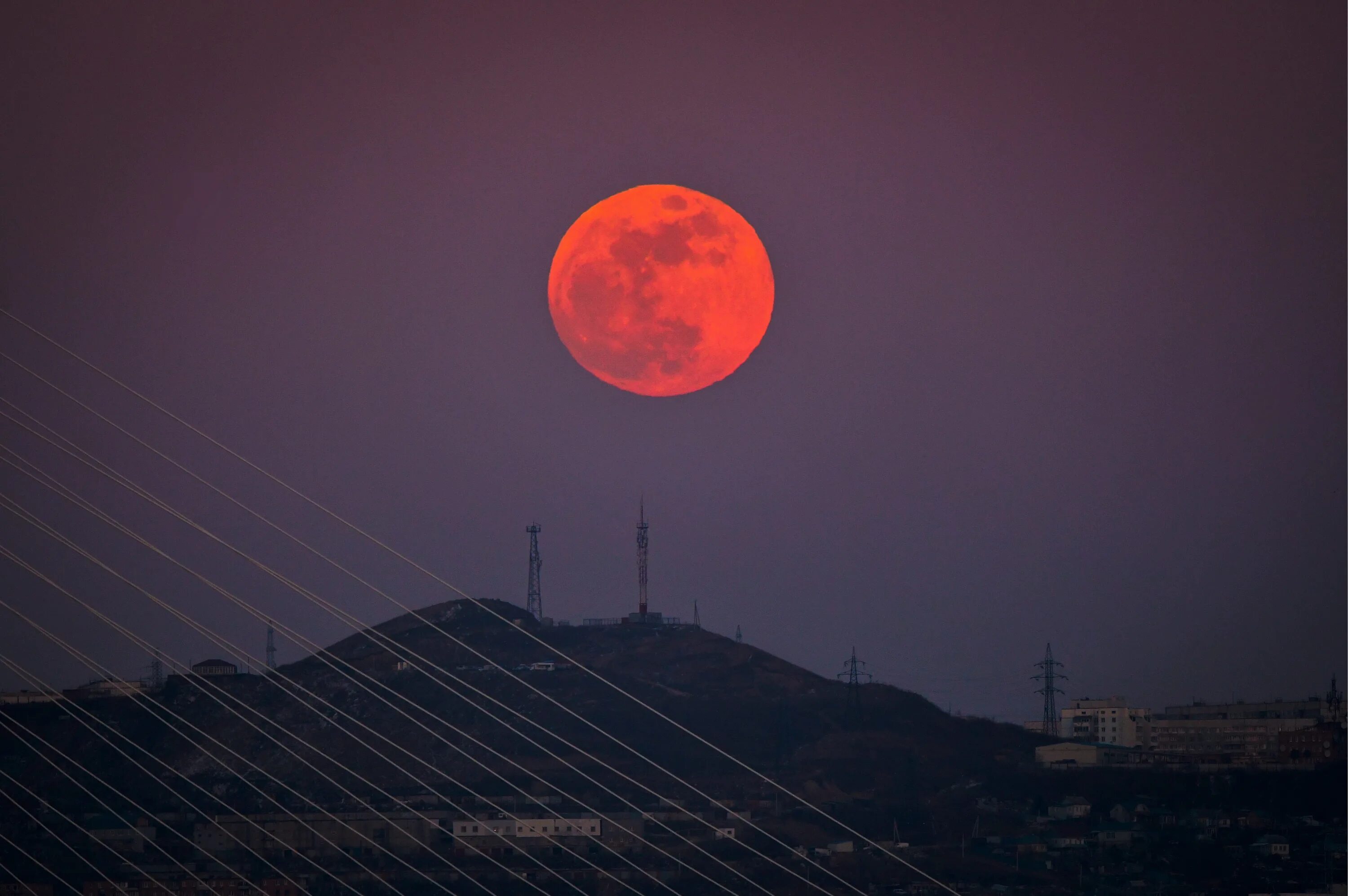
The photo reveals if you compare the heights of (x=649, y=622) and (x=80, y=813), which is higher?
(x=649, y=622)

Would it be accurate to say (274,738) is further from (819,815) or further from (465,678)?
(819,815)

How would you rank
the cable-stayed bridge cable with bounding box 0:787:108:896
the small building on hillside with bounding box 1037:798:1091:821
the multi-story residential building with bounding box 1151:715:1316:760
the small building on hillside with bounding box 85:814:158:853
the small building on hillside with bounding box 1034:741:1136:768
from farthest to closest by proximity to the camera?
1. the multi-story residential building with bounding box 1151:715:1316:760
2. the small building on hillside with bounding box 1034:741:1136:768
3. the small building on hillside with bounding box 1037:798:1091:821
4. the small building on hillside with bounding box 85:814:158:853
5. the cable-stayed bridge cable with bounding box 0:787:108:896

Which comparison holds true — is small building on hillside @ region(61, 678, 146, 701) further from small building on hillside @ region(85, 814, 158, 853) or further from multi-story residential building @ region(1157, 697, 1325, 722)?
multi-story residential building @ region(1157, 697, 1325, 722)

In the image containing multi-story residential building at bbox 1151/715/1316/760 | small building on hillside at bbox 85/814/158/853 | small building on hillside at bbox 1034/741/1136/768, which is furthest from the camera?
multi-story residential building at bbox 1151/715/1316/760

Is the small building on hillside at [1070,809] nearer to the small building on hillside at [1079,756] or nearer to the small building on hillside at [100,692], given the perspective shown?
the small building on hillside at [1079,756]

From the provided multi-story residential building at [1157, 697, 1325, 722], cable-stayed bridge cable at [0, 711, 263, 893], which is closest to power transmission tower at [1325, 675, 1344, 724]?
multi-story residential building at [1157, 697, 1325, 722]

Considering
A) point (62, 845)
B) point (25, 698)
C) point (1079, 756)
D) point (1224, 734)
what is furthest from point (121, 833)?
point (1224, 734)

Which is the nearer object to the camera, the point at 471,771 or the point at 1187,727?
the point at 471,771

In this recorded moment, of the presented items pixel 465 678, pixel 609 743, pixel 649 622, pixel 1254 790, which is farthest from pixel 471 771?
pixel 1254 790

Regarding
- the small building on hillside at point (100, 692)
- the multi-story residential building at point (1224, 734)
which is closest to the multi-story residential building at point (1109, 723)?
the multi-story residential building at point (1224, 734)

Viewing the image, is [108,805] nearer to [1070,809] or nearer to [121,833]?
[121,833]

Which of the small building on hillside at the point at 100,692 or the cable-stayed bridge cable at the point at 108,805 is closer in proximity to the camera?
the cable-stayed bridge cable at the point at 108,805
